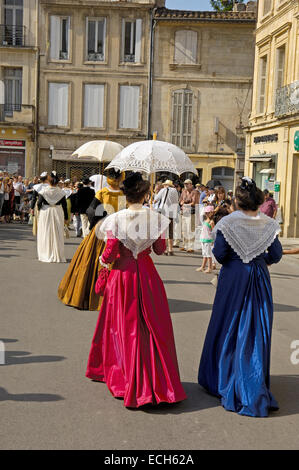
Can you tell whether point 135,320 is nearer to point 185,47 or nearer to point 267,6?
point 267,6

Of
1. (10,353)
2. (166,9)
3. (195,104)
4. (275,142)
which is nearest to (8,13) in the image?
(166,9)

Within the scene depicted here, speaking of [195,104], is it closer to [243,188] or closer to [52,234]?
[52,234]

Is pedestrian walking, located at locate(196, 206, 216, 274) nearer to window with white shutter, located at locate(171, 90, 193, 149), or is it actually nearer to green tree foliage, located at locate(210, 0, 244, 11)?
window with white shutter, located at locate(171, 90, 193, 149)

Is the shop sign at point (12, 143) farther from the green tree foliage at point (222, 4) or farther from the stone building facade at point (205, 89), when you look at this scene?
the green tree foliage at point (222, 4)

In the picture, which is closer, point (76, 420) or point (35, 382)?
point (76, 420)

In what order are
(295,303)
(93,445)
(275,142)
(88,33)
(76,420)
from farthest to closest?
(88,33), (275,142), (295,303), (76,420), (93,445)

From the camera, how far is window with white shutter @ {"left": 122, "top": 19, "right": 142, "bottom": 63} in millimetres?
32219

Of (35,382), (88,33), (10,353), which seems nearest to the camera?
(35,382)

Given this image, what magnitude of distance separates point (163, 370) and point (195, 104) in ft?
95.7

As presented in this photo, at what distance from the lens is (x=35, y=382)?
5.02 metres

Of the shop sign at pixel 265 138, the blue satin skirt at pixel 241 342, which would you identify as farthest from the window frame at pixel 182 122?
the blue satin skirt at pixel 241 342

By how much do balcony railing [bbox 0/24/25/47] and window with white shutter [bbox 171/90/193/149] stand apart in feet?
27.9

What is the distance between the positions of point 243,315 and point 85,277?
12.0 feet

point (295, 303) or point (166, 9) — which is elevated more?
point (166, 9)
